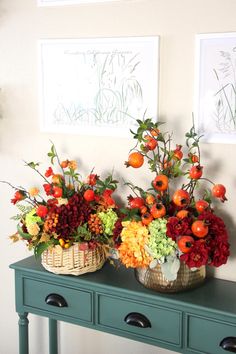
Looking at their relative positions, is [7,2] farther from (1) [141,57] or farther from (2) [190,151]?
(2) [190,151]

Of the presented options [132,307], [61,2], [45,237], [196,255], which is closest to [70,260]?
[45,237]

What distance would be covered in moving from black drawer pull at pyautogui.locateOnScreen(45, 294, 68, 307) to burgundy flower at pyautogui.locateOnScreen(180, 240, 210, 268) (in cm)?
58

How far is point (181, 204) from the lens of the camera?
75.8 inches

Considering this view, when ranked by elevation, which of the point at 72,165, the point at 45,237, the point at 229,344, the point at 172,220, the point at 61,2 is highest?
the point at 61,2

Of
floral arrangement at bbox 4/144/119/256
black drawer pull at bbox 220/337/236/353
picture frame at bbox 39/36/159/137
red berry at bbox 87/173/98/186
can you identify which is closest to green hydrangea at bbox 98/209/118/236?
floral arrangement at bbox 4/144/119/256

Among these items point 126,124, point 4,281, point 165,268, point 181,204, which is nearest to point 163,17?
point 126,124

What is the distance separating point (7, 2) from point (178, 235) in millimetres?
1333

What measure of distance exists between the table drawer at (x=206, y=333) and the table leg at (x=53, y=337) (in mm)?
828

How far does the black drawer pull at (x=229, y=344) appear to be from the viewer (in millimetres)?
1821

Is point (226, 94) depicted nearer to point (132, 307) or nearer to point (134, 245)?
point (134, 245)

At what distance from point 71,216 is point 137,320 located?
1.49 ft

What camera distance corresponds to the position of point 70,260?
2.12 m

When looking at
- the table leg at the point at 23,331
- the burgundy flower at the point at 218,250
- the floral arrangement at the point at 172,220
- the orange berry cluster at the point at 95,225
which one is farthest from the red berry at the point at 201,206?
the table leg at the point at 23,331

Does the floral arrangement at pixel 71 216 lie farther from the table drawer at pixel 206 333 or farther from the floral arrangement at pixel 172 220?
the table drawer at pixel 206 333
